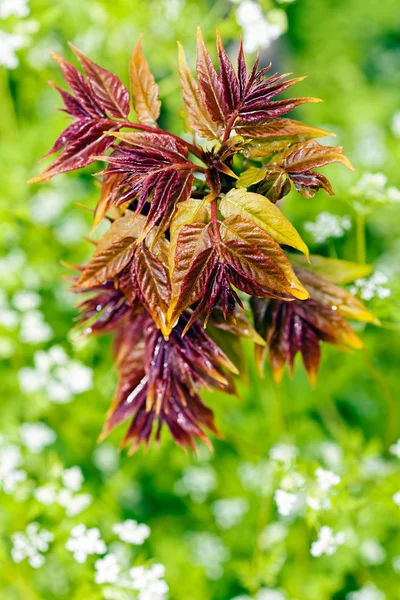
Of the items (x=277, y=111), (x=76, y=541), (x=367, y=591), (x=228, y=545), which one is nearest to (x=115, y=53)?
(x=277, y=111)

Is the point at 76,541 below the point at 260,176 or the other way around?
below

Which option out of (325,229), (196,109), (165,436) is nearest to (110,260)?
(196,109)

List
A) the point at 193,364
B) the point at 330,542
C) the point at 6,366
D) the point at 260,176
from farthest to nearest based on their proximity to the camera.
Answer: the point at 6,366
the point at 330,542
the point at 193,364
the point at 260,176

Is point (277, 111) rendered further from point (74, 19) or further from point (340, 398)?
point (74, 19)

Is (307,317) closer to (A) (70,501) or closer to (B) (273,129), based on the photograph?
(B) (273,129)

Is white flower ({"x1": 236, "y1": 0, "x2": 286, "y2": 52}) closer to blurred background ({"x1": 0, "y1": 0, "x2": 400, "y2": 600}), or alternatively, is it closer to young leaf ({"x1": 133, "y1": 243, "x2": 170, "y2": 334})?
blurred background ({"x1": 0, "y1": 0, "x2": 400, "y2": 600})

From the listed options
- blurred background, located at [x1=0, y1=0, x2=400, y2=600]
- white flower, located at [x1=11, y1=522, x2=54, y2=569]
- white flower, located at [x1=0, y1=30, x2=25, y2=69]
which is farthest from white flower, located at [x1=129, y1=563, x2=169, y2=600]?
white flower, located at [x1=0, y1=30, x2=25, y2=69]

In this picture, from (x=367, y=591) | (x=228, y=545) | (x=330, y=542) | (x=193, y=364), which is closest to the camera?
(x=193, y=364)

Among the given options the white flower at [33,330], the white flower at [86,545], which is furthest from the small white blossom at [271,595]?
the white flower at [33,330]

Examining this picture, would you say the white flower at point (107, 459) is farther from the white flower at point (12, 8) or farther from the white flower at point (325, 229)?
the white flower at point (12, 8)
